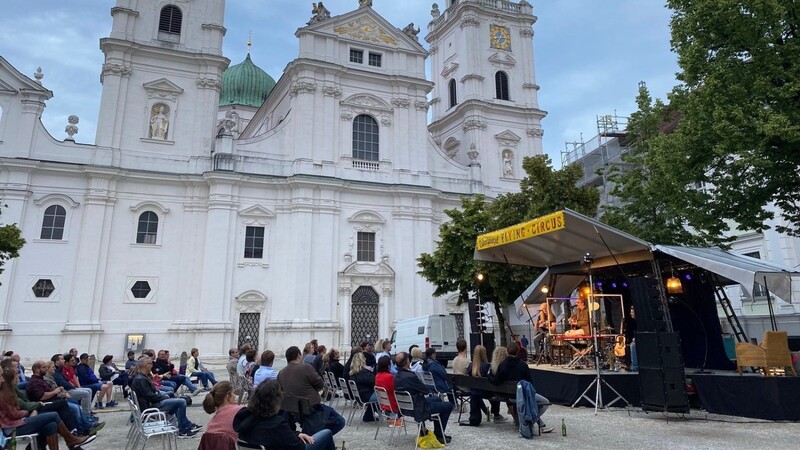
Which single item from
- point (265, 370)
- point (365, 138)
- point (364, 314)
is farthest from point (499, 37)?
point (265, 370)

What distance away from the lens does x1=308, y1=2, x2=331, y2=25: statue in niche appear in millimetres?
29750

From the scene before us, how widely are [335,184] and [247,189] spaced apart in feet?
15.6

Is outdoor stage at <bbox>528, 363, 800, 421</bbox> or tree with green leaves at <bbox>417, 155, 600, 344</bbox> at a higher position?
tree with green leaves at <bbox>417, 155, 600, 344</bbox>

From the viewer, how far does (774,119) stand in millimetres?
10289

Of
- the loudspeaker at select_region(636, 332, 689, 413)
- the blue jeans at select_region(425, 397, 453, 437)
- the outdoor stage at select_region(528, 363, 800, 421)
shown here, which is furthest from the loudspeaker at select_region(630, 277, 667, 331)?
the blue jeans at select_region(425, 397, 453, 437)

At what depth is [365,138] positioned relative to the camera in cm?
2991

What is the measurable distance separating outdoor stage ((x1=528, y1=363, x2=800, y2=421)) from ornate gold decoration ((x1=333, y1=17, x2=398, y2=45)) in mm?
25663

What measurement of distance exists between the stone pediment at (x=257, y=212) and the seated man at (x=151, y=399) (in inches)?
750

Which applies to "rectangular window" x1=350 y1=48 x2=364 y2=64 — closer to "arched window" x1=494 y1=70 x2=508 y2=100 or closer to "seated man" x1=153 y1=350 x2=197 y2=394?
"arched window" x1=494 y1=70 x2=508 y2=100

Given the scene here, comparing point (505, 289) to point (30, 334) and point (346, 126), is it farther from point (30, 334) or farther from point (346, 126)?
point (30, 334)

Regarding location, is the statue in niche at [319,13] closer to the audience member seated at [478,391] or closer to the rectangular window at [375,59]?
the rectangular window at [375,59]

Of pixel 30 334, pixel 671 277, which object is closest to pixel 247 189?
pixel 30 334

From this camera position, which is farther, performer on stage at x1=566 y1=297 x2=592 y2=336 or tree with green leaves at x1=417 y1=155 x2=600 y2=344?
tree with green leaves at x1=417 y1=155 x2=600 y2=344

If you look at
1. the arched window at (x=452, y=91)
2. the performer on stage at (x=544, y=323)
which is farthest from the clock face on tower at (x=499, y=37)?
the performer on stage at (x=544, y=323)
